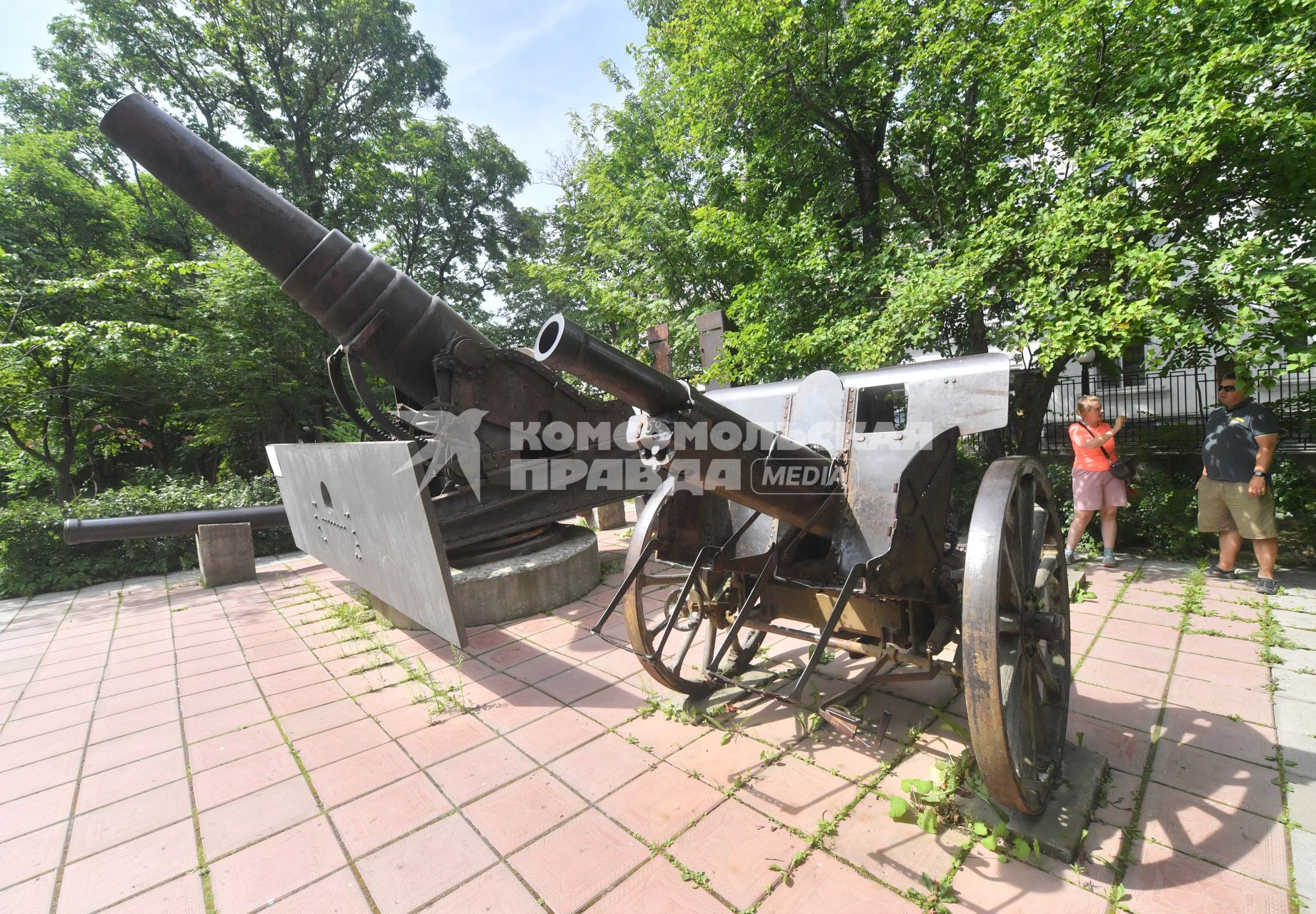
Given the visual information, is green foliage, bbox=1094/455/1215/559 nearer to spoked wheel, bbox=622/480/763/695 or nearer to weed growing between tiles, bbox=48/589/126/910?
spoked wheel, bbox=622/480/763/695

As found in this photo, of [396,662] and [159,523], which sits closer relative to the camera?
[396,662]

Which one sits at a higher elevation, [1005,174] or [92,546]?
[1005,174]

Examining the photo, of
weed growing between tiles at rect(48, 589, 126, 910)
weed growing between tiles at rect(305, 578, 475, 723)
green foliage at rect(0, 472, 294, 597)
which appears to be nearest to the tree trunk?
weed growing between tiles at rect(305, 578, 475, 723)

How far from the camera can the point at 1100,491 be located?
5.29 metres

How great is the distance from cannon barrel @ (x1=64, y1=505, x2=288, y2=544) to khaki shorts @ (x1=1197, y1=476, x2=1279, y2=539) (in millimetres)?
8530

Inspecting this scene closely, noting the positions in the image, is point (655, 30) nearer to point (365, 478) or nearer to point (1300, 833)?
point (365, 478)

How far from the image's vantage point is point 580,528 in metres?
5.80

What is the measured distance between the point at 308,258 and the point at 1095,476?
6667 mm

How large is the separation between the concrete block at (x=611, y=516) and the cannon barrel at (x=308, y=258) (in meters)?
4.20

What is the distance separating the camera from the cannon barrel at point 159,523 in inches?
226

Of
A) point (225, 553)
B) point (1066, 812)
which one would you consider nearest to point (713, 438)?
point (1066, 812)

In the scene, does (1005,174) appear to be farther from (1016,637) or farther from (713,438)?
(713,438)

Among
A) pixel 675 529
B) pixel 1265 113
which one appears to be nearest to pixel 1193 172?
pixel 1265 113

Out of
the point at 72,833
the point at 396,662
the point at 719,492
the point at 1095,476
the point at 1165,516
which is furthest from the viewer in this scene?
the point at 1165,516
